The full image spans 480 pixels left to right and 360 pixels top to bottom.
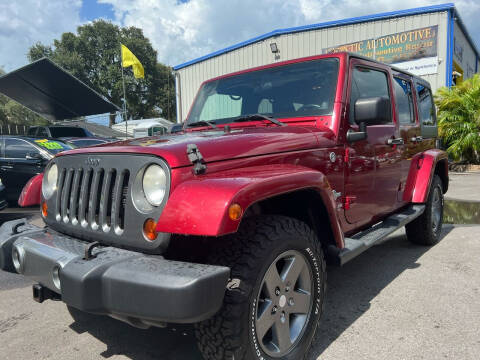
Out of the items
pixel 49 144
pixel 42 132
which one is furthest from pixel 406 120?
pixel 42 132

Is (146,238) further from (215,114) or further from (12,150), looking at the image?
(12,150)

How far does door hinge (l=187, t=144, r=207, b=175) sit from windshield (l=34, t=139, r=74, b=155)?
6.23 meters

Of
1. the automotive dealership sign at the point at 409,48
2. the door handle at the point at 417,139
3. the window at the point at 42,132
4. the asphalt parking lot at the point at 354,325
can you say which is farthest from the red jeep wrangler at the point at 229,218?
the automotive dealership sign at the point at 409,48

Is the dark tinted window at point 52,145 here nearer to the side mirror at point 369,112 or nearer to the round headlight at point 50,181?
the round headlight at point 50,181

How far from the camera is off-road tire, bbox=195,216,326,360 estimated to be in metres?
1.68

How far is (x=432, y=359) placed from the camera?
2.13 metres

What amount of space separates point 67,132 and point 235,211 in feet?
40.3

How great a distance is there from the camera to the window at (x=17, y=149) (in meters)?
7.17

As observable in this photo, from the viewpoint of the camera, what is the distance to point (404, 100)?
3.91 m

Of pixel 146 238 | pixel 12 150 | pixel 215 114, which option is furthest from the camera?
pixel 12 150

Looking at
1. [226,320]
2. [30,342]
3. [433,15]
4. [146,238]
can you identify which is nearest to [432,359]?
[226,320]

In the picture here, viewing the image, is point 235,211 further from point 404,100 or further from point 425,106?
point 425,106

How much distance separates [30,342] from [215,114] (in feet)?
7.09

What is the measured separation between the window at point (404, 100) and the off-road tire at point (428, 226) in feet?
2.91
